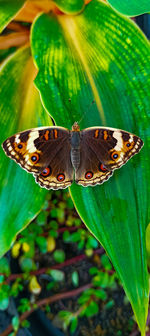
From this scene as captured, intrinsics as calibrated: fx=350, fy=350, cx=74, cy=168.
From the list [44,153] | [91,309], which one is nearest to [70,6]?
[44,153]

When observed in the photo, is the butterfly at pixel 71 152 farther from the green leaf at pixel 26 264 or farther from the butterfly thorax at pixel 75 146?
the green leaf at pixel 26 264

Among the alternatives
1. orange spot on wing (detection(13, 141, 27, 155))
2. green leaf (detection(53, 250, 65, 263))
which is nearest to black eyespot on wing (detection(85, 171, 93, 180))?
orange spot on wing (detection(13, 141, 27, 155))

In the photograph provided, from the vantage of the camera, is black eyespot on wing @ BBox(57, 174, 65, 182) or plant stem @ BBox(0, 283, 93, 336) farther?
plant stem @ BBox(0, 283, 93, 336)

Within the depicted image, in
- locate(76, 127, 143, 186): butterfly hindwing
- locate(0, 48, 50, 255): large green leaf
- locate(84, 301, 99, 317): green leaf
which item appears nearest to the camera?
locate(76, 127, 143, 186): butterfly hindwing

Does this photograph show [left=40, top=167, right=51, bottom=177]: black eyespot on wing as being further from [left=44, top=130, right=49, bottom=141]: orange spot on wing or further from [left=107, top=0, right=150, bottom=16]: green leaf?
[left=107, top=0, right=150, bottom=16]: green leaf

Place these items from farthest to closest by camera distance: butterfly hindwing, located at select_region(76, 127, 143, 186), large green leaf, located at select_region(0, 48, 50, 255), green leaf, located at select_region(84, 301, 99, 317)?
green leaf, located at select_region(84, 301, 99, 317) → large green leaf, located at select_region(0, 48, 50, 255) → butterfly hindwing, located at select_region(76, 127, 143, 186)

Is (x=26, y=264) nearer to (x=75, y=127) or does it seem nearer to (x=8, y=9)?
(x=75, y=127)

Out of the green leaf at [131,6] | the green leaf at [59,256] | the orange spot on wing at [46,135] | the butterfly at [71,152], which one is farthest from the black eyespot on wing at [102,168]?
the green leaf at [59,256]
